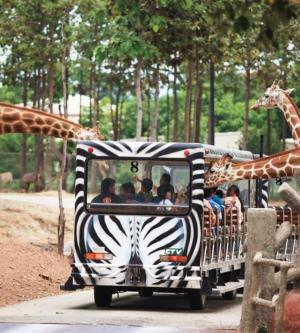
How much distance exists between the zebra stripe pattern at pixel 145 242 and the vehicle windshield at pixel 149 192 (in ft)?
0.43

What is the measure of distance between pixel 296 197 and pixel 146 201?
5.91 m

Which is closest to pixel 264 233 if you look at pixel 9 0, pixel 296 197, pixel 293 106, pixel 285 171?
pixel 296 197

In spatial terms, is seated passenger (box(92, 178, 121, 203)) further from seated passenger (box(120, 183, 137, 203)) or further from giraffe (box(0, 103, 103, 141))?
giraffe (box(0, 103, 103, 141))

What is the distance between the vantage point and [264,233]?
15.0 meters

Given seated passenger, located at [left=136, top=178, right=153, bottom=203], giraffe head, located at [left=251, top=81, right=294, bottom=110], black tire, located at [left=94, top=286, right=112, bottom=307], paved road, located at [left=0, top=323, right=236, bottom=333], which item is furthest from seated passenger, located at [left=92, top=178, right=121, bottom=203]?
giraffe head, located at [left=251, top=81, right=294, bottom=110]

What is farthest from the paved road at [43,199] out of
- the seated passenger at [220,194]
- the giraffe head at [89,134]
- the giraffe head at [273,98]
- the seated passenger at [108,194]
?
the seated passenger at [108,194]

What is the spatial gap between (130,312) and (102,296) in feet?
3.10

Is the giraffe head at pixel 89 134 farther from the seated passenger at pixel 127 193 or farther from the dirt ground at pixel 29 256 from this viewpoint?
the dirt ground at pixel 29 256

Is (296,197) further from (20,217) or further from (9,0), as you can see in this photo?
(9,0)

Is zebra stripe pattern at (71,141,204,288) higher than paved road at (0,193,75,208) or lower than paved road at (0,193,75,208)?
lower

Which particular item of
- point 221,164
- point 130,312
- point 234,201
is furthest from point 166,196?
point 234,201

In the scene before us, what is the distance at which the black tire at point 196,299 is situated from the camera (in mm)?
20016

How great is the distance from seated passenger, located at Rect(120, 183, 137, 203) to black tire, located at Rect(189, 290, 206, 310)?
171 centimetres

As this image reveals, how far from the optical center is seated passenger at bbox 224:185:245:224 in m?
22.8
